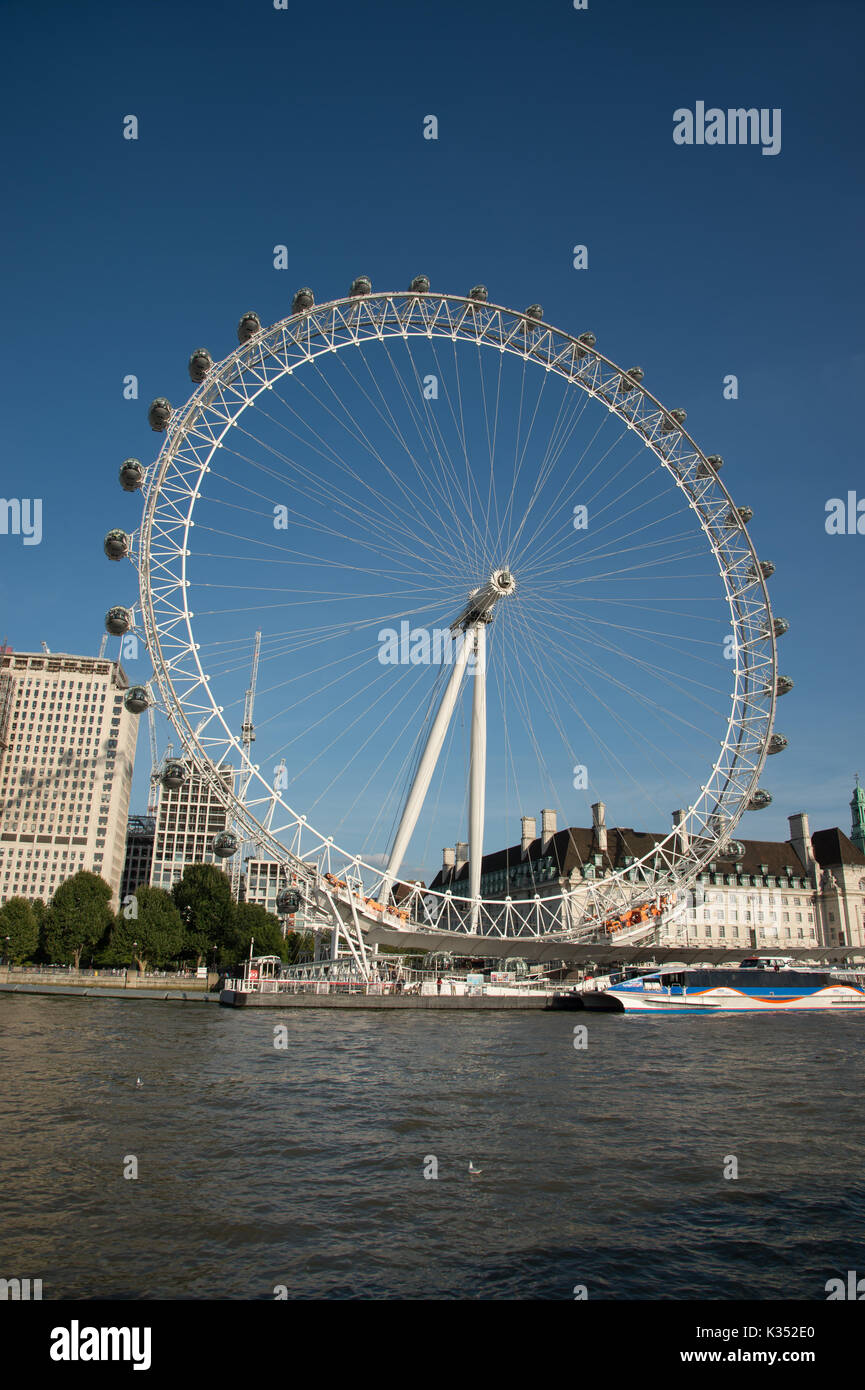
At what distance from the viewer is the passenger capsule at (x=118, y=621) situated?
4988 cm

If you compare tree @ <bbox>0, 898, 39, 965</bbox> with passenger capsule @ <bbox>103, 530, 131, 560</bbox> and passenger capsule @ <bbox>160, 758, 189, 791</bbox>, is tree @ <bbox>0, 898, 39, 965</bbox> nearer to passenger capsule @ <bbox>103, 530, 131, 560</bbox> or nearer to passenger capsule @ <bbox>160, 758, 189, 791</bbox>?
passenger capsule @ <bbox>160, 758, 189, 791</bbox>

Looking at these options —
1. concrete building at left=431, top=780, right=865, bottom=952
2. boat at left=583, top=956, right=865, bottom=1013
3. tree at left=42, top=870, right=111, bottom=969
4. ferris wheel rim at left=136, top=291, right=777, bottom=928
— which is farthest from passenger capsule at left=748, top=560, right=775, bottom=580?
tree at left=42, top=870, right=111, bottom=969

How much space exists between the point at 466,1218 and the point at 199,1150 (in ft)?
21.3

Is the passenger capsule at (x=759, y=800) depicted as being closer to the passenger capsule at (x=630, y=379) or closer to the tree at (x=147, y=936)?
the passenger capsule at (x=630, y=379)

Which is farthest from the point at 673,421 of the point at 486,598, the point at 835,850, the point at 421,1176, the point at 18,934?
the point at 835,850

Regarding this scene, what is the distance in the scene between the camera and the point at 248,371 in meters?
54.1

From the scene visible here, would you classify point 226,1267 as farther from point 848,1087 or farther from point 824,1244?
point 848,1087

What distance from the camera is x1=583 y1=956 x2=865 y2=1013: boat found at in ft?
231

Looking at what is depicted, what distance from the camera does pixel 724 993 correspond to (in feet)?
234

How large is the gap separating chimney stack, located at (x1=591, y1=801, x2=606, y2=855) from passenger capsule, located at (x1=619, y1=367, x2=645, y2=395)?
250 ft

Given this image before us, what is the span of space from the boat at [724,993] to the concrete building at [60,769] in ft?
360

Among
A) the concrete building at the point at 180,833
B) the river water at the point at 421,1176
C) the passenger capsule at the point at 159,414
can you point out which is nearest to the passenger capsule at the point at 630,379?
the passenger capsule at the point at 159,414

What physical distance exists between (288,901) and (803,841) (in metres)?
108
